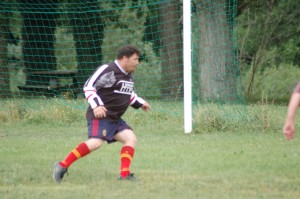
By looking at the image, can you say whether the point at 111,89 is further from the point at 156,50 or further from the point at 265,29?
the point at 265,29

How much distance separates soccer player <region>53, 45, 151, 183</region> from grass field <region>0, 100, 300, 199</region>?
25cm

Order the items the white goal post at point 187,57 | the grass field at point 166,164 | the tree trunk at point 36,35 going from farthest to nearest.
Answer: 1. the tree trunk at point 36,35
2. the white goal post at point 187,57
3. the grass field at point 166,164

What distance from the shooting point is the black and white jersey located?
7.84 meters

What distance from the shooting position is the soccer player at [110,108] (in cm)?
781

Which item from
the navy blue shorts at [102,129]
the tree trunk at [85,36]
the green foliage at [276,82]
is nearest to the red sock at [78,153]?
the navy blue shorts at [102,129]

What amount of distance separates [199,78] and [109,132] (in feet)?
25.5

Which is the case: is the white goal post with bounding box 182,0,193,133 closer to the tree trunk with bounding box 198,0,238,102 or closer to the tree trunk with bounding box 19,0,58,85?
the tree trunk with bounding box 198,0,238,102

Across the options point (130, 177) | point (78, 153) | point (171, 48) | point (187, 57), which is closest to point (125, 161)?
point (130, 177)

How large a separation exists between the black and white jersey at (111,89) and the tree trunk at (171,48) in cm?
907

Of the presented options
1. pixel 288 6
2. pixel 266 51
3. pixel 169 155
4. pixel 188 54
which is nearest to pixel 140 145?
pixel 169 155

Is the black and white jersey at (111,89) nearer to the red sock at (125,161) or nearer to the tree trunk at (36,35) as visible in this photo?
the red sock at (125,161)

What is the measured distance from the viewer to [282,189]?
7340mm

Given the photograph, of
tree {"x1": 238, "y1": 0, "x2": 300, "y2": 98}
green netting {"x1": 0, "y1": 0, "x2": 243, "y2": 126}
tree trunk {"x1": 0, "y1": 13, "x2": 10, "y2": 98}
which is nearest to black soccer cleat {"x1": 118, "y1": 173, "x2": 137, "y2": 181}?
green netting {"x1": 0, "y1": 0, "x2": 243, "y2": 126}

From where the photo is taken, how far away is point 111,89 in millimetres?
7941
